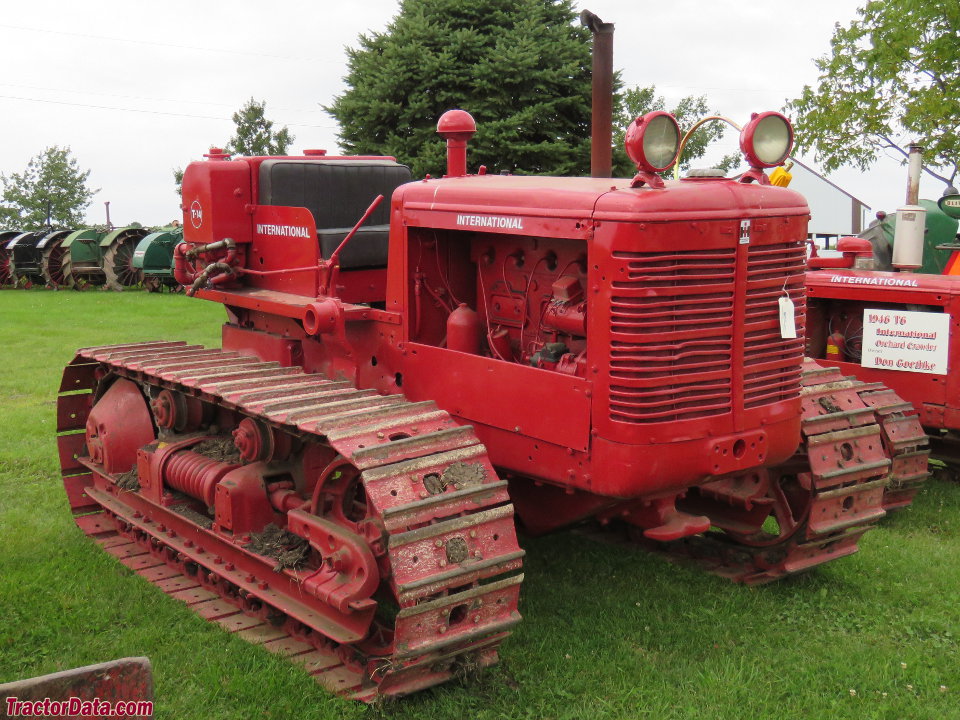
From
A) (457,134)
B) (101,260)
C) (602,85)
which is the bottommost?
(101,260)

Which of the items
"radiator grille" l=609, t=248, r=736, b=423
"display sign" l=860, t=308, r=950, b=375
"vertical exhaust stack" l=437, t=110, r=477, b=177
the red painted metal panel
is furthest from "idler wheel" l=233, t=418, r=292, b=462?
"display sign" l=860, t=308, r=950, b=375

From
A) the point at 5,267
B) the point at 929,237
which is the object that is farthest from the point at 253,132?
the point at 929,237

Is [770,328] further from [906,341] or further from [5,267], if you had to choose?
[5,267]

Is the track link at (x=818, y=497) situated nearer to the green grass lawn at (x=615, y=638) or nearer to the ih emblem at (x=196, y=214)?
the green grass lawn at (x=615, y=638)

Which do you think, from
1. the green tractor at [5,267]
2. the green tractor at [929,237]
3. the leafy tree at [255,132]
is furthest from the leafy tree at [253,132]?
the green tractor at [929,237]

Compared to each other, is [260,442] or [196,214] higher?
[196,214]

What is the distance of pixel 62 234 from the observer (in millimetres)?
27359

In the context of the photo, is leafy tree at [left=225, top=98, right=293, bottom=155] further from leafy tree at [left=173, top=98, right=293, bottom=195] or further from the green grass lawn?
the green grass lawn

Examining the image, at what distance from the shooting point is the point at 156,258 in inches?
965

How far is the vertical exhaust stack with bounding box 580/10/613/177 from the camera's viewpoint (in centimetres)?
609

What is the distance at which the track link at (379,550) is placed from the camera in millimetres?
4598

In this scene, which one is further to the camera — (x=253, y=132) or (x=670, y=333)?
(x=253, y=132)

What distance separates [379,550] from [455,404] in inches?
39.0

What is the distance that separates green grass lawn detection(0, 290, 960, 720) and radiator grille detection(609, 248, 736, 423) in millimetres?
1294
